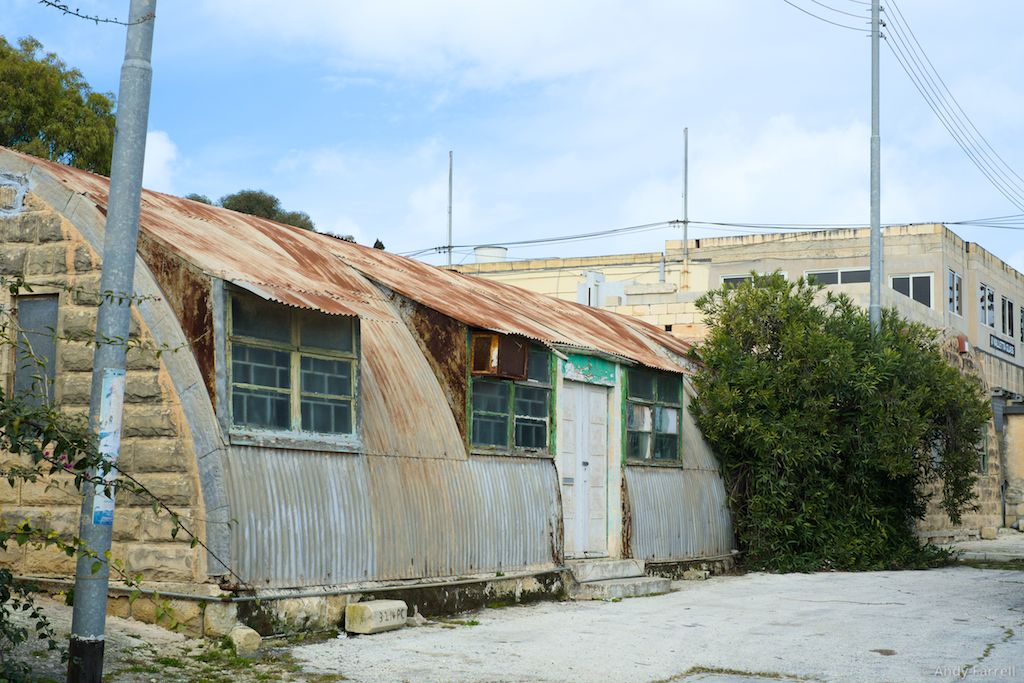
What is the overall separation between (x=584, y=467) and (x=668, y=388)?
299 centimetres

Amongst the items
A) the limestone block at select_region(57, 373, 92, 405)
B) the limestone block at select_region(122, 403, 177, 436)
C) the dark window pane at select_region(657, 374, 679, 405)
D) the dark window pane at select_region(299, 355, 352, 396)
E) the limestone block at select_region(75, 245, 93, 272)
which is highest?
the limestone block at select_region(75, 245, 93, 272)

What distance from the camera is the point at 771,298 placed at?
21656 millimetres

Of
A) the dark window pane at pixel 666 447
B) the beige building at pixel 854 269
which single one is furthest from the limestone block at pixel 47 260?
the beige building at pixel 854 269

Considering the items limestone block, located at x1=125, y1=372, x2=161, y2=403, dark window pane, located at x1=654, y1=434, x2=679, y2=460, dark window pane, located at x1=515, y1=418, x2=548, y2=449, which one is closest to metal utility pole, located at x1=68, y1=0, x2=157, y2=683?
limestone block, located at x1=125, y1=372, x2=161, y2=403

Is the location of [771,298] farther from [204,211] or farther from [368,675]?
[368,675]

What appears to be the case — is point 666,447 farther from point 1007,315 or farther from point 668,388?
point 1007,315

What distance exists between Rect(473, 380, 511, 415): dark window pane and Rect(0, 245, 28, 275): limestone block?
518 cm

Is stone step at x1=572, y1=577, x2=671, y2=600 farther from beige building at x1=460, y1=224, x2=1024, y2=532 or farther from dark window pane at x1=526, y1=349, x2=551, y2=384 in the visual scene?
beige building at x1=460, y1=224, x2=1024, y2=532

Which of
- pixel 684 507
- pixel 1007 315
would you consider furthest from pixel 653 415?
pixel 1007 315

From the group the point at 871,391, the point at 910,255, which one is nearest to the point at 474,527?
the point at 871,391

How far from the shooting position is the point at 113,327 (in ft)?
26.6

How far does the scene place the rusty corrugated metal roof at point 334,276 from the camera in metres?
12.4

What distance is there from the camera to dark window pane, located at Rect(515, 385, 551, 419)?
1594 centimetres

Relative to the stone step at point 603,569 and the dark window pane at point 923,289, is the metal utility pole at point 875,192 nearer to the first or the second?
the stone step at point 603,569
